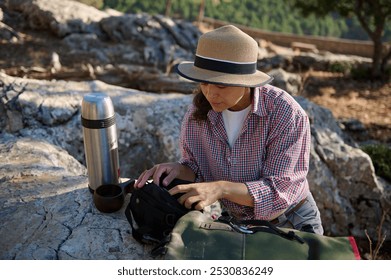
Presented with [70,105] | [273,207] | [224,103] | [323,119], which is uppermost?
[224,103]

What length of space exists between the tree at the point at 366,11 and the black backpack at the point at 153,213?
10.3 m

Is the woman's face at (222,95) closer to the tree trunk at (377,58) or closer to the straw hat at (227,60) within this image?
the straw hat at (227,60)

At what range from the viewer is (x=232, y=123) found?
2.39m

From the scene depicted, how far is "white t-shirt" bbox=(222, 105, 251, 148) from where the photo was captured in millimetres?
2379

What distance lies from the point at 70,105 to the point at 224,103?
239 cm

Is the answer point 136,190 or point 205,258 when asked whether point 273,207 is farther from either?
point 136,190

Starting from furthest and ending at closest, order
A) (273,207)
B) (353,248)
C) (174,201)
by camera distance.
A: (273,207), (174,201), (353,248)

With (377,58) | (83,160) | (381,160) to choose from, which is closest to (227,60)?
(83,160)

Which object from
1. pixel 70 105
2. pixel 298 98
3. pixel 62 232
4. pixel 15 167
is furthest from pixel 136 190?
pixel 298 98

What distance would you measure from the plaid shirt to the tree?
977cm

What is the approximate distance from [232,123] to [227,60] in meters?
0.44

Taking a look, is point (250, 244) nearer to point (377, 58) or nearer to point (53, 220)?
point (53, 220)

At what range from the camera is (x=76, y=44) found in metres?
10.5

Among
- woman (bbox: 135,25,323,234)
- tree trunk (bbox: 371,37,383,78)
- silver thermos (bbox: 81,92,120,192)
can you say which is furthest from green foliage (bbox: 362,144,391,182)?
tree trunk (bbox: 371,37,383,78)
